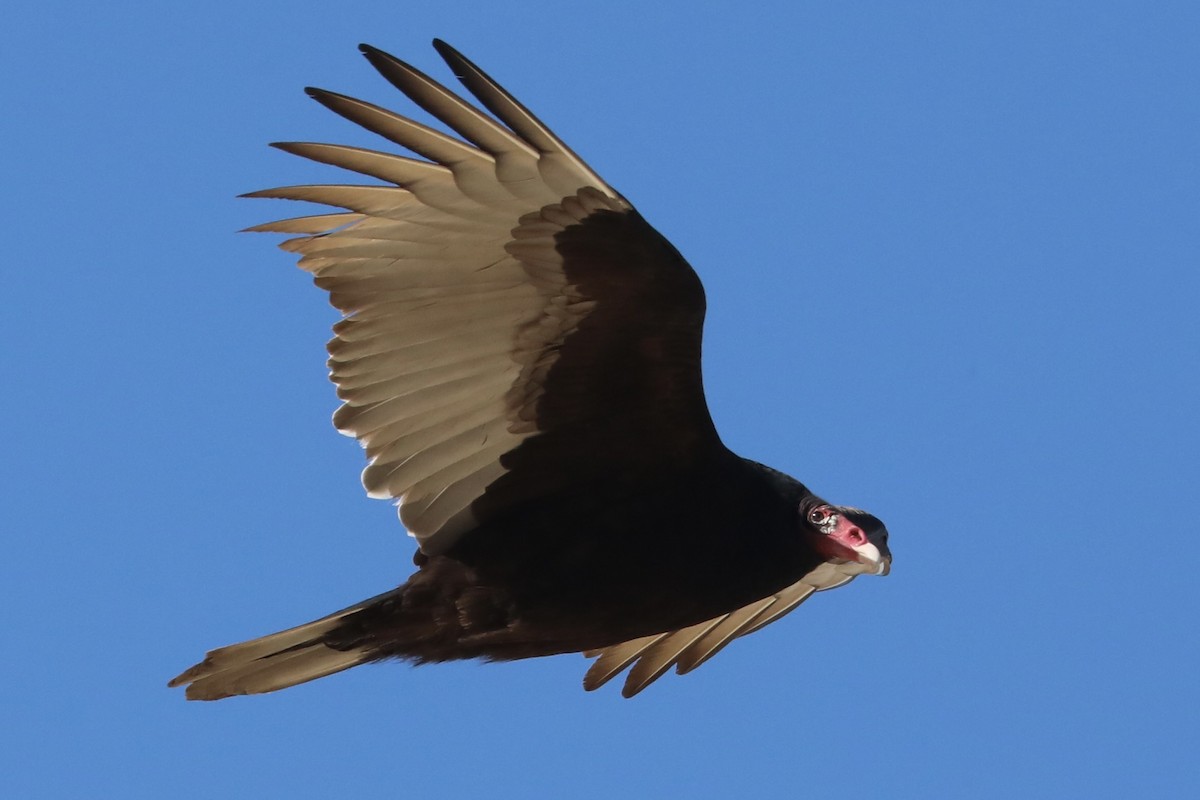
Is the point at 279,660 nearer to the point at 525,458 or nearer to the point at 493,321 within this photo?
the point at 525,458

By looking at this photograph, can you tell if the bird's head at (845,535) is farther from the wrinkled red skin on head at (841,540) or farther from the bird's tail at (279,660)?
the bird's tail at (279,660)

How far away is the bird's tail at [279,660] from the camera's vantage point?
7.05 m

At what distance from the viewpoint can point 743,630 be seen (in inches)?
313

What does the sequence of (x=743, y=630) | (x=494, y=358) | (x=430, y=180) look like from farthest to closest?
(x=743, y=630), (x=494, y=358), (x=430, y=180)

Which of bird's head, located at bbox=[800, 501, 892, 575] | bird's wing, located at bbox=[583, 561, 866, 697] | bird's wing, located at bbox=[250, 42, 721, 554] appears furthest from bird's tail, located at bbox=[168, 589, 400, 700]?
bird's head, located at bbox=[800, 501, 892, 575]

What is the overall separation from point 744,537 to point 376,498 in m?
1.28

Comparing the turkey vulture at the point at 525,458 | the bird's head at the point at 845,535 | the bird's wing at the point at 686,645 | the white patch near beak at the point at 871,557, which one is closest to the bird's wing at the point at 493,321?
the turkey vulture at the point at 525,458

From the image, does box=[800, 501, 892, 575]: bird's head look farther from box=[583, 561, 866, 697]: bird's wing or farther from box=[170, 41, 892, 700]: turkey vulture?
box=[583, 561, 866, 697]: bird's wing

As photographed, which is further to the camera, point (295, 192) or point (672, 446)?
point (672, 446)

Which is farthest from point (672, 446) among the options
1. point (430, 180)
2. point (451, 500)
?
point (430, 180)

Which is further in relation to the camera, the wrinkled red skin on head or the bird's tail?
the wrinkled red skin on head

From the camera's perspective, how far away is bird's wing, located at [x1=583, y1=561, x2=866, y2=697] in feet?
26.0

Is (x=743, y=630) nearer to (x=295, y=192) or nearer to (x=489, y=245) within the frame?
(x=489, y=245)

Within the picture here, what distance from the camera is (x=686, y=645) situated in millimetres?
8000
